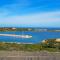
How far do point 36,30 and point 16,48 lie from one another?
1.91 m

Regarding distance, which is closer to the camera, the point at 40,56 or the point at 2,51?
the point at 40,56

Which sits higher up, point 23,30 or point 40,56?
point 23,30

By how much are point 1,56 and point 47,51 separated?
5.23 feet

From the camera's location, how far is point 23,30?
7.56m

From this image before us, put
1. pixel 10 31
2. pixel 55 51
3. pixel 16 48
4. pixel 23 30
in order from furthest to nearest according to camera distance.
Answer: pixel 10 31 → pixel 23 30 → pixel 16 48 → pixel 55 51

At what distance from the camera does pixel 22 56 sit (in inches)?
196

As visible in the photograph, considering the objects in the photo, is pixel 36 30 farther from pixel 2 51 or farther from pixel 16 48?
pixel 2 51

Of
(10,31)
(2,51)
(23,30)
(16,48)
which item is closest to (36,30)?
(23,30)

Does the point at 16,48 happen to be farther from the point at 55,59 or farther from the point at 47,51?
the point at 55,59

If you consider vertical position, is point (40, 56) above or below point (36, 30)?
below

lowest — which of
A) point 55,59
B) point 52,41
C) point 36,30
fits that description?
point 55,59

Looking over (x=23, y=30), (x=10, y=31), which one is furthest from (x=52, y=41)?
(x=10, y=31)

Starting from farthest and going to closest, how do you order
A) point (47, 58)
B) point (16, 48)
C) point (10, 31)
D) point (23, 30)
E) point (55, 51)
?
point (10, 31) → point (23, 30) → point (16, 48) → point (55, 51) → point (47, 58)

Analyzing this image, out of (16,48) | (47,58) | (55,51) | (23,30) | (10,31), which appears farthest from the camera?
(10,31)
